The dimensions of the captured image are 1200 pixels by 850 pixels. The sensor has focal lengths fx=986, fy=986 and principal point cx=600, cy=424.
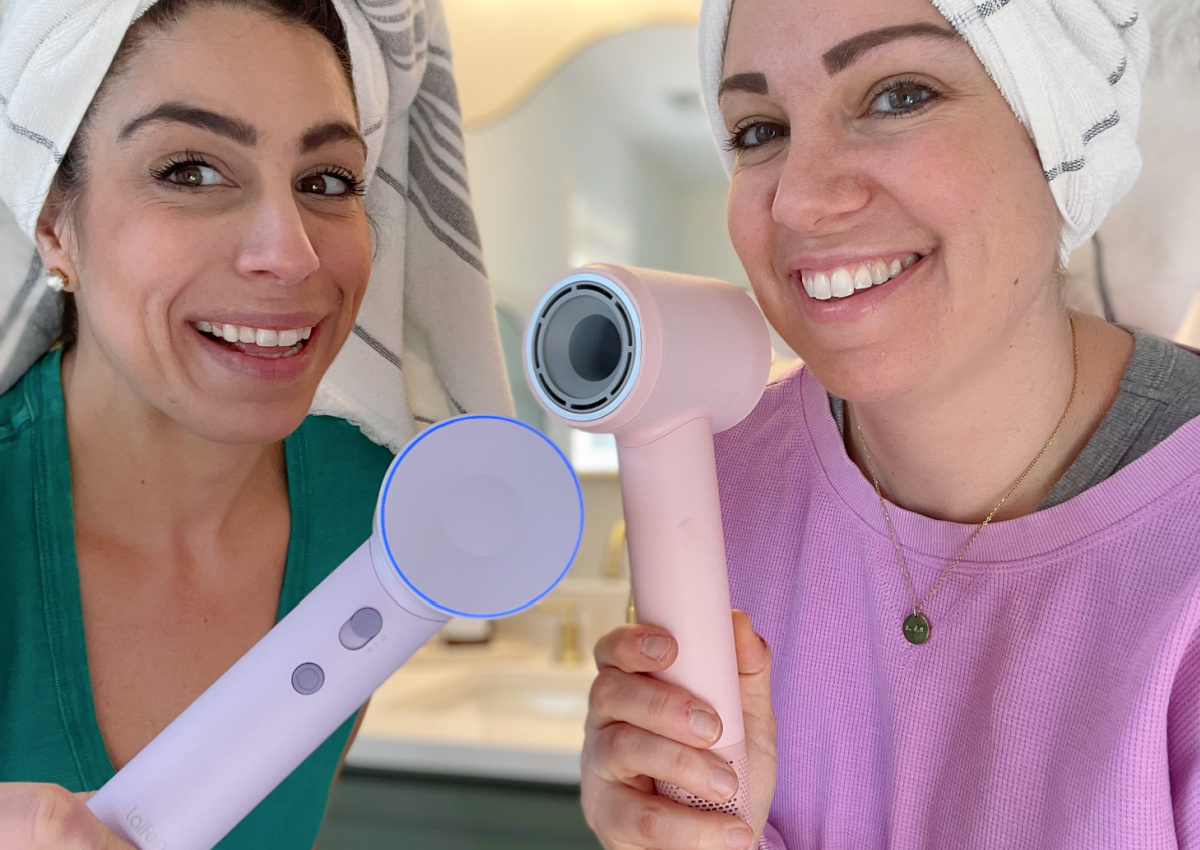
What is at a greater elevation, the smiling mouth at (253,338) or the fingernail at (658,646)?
the smiling mouth at (253,338)

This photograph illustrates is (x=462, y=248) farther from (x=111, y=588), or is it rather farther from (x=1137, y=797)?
(x=1137, y=797)

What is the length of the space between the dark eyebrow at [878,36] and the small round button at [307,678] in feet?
1.66

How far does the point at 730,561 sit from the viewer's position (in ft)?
2.96

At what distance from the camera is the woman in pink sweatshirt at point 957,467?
644 mm

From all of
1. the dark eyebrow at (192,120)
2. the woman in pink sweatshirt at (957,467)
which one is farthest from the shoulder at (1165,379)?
the dark eyebrow at (192,120)

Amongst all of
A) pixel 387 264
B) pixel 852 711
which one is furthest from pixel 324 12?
pixel 852 711

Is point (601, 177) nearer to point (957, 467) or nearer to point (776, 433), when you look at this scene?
point (776, 433)

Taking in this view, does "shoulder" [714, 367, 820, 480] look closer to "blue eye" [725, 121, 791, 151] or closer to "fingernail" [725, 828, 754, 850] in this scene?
"blue eye" [725, 121, 791, 151]

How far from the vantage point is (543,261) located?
1850 mm

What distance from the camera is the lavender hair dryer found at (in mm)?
479

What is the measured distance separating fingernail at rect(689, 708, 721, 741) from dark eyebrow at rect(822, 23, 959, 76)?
440 mm

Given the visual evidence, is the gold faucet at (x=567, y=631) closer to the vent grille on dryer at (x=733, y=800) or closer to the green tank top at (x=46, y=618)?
the green tank top at (x=46, y=618)

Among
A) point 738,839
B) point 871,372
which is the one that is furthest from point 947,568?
point 738,839

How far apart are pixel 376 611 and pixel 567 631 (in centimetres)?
135
